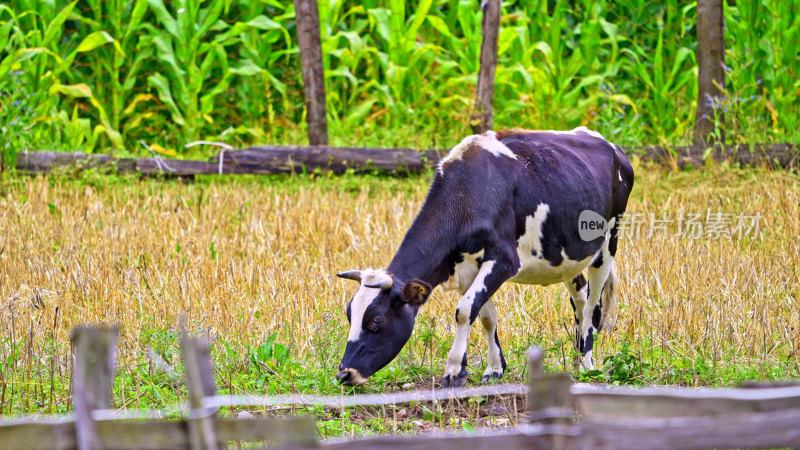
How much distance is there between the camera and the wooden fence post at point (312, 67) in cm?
1137

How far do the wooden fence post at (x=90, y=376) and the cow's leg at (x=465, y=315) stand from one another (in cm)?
262

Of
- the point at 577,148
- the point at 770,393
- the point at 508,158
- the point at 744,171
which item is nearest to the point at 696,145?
the point at 744,171

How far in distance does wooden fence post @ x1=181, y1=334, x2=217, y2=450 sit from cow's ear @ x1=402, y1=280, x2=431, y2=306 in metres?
2.24

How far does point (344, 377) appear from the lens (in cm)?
475

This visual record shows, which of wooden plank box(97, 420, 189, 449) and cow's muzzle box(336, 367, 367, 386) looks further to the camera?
cow's muzzle box(336, 367, 367, 386)

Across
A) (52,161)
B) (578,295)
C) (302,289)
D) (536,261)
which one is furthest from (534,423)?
(52,161)

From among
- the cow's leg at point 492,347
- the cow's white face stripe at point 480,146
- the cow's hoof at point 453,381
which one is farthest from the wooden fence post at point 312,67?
the cow's hoof at point 453,381

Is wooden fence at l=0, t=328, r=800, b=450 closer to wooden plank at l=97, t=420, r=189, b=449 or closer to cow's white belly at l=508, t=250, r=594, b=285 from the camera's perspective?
wooden plank at l=97, t=420, r=189, b=449

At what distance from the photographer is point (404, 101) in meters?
13.3

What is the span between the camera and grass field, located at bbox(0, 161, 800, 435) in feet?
17.0

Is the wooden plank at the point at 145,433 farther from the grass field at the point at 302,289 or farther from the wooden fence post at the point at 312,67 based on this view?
the wooden fence post at the point at 312,67

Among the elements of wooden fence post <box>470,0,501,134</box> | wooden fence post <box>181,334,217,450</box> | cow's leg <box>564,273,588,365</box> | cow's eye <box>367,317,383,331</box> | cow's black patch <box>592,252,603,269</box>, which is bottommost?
cow's leg <box>564,273,588,365</box>

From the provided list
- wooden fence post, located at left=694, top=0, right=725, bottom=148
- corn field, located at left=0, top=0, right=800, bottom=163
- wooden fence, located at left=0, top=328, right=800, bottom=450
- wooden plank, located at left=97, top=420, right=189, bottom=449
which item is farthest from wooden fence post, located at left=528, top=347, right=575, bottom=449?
wooden fence post, located at left=694, top=0, right=725, bottom=148

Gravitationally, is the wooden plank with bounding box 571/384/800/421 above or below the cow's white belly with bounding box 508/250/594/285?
above
